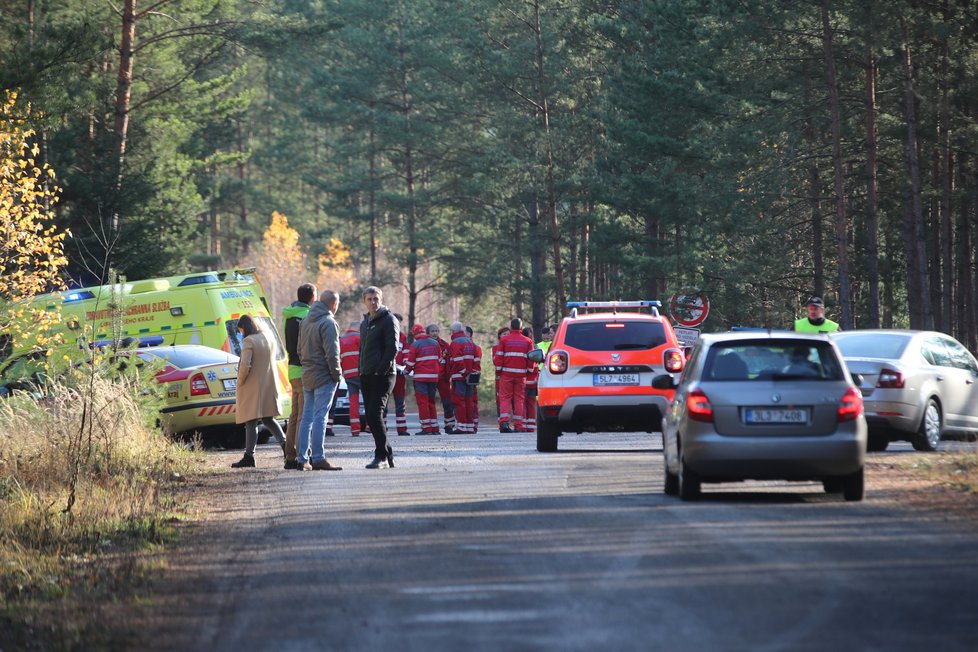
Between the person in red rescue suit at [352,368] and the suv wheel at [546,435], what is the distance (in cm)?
571

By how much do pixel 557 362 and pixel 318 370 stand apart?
12.1 ft

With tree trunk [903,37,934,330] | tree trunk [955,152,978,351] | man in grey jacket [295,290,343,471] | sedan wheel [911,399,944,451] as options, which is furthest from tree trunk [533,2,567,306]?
man in grey jacket [295,290,343,471]

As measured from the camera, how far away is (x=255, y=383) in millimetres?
17328

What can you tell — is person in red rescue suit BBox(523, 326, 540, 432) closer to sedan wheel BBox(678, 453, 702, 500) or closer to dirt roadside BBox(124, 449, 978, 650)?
dirt roadside BBox(124, 449, 978, 650)

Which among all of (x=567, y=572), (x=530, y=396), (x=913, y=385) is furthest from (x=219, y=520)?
(x=530, y=396)

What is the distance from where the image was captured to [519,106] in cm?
5078

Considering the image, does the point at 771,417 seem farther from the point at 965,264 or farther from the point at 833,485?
the point at 965,264

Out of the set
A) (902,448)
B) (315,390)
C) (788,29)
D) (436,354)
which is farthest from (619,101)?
(315,390)

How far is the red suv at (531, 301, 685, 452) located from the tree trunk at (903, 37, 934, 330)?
1876cm

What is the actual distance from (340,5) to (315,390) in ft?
140

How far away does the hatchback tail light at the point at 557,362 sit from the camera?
19.0m

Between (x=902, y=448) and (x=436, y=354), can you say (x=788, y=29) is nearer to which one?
(x=436, y=354)

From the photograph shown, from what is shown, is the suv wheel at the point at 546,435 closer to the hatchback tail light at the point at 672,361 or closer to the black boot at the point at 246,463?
the hatchback tail light at the point at 672,361

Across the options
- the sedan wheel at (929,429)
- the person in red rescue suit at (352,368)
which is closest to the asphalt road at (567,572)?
the sedan wheel at (929,429)
